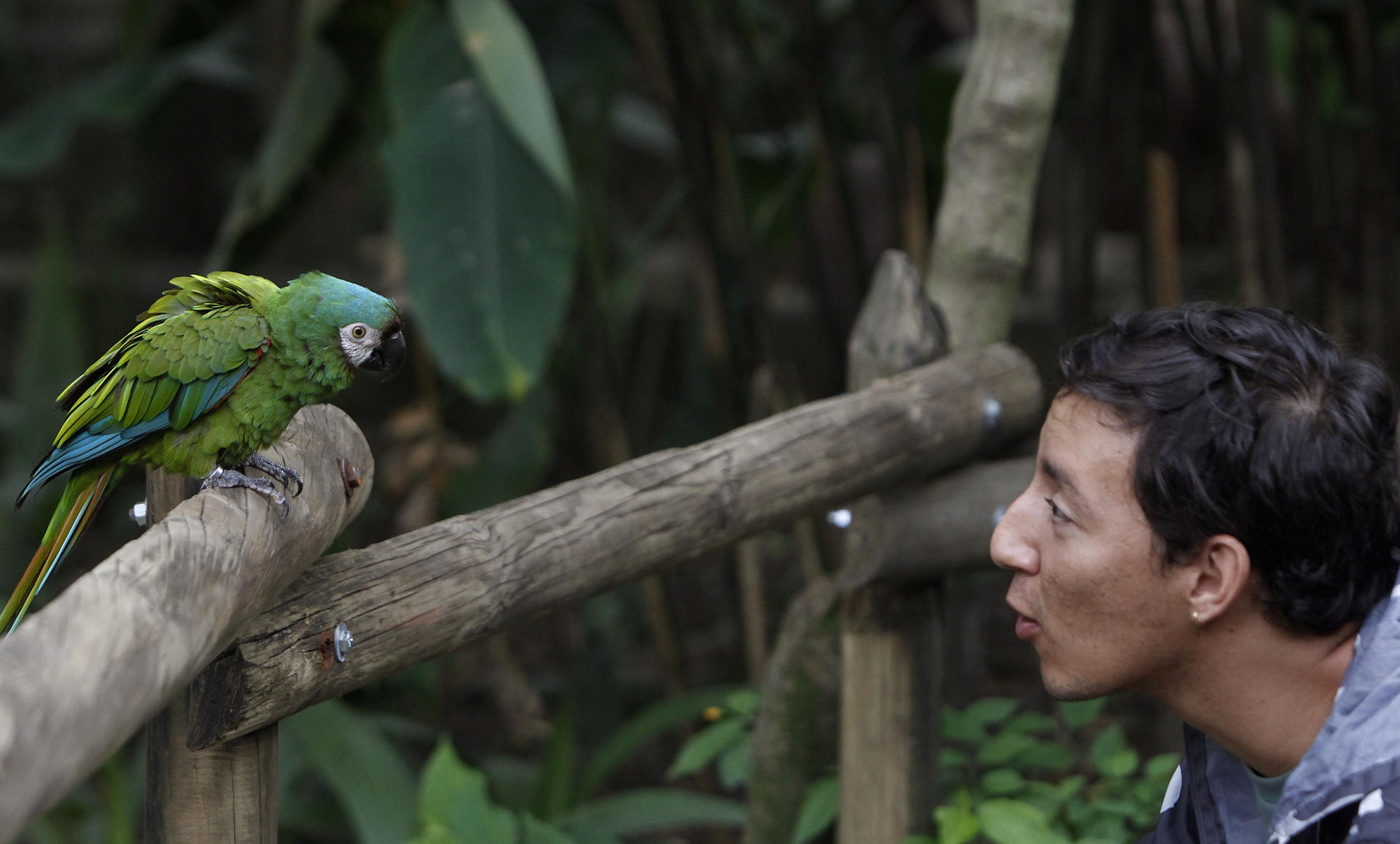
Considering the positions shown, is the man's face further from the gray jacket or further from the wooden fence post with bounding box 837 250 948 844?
the wooden fence post with bounding box 837 250 948 844

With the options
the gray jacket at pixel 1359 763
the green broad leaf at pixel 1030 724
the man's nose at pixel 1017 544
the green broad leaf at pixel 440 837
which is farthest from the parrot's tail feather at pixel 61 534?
the green broad leaf at pixel 1030 724

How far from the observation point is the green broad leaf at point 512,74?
6.84ft

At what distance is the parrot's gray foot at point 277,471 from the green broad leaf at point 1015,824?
2.84 feet

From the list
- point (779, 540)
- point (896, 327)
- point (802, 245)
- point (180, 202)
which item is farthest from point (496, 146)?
point (180, 202)

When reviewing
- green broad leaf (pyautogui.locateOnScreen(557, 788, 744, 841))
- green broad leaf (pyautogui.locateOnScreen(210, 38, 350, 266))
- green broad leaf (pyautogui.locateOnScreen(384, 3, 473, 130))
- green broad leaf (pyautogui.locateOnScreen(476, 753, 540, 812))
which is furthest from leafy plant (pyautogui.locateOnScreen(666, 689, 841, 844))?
green broad leaf (pyautogui.locateOnScreen(210, 38, 350, 266))

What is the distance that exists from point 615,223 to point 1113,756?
263cm

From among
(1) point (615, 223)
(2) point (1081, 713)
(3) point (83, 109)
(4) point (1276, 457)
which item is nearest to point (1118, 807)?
(2) point (1081, 713)

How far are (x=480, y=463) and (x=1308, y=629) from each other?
2.24m

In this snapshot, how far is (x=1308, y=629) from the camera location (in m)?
0.94

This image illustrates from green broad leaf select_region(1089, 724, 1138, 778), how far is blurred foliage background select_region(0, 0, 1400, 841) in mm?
13

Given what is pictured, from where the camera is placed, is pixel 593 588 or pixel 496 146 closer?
pixel 593 588

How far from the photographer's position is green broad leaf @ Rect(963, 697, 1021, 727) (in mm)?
1688

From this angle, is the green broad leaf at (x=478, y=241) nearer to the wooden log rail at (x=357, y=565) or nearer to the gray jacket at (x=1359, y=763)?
the wooden log rail at (x=357, y=565)

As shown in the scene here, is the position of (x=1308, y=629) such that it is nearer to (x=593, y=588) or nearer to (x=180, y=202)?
(x=593, y=588)
